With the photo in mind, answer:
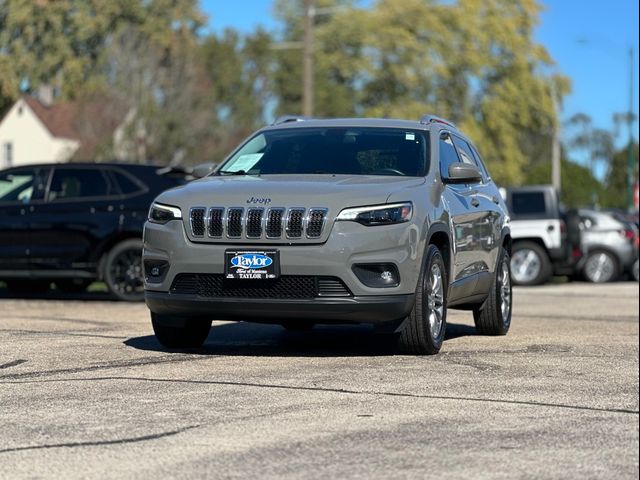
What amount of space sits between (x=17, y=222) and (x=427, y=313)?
8.60 m

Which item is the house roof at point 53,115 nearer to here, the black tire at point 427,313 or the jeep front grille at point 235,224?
the black tire at point 427,313

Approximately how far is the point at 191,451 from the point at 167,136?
4680 cm

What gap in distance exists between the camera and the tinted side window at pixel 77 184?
17.4m

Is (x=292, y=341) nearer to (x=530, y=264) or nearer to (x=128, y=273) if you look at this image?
(x=128, y=273)

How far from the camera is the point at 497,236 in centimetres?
1240

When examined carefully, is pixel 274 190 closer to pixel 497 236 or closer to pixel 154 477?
pixel 497 236

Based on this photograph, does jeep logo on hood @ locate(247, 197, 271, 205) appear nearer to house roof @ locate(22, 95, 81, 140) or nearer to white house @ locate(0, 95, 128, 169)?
white house @ locate(0, 95, 128, 169)

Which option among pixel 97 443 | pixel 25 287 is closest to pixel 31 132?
pixel 25 287

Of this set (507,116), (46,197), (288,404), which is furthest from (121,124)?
(288,404)

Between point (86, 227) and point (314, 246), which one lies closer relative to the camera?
point (314, 246)

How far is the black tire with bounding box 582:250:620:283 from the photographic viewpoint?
28.3 metres

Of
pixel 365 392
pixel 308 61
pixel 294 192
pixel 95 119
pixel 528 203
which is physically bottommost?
pixel 365 392

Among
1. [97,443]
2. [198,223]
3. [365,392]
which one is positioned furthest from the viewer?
[198,223]

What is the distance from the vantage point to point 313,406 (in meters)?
7.49
